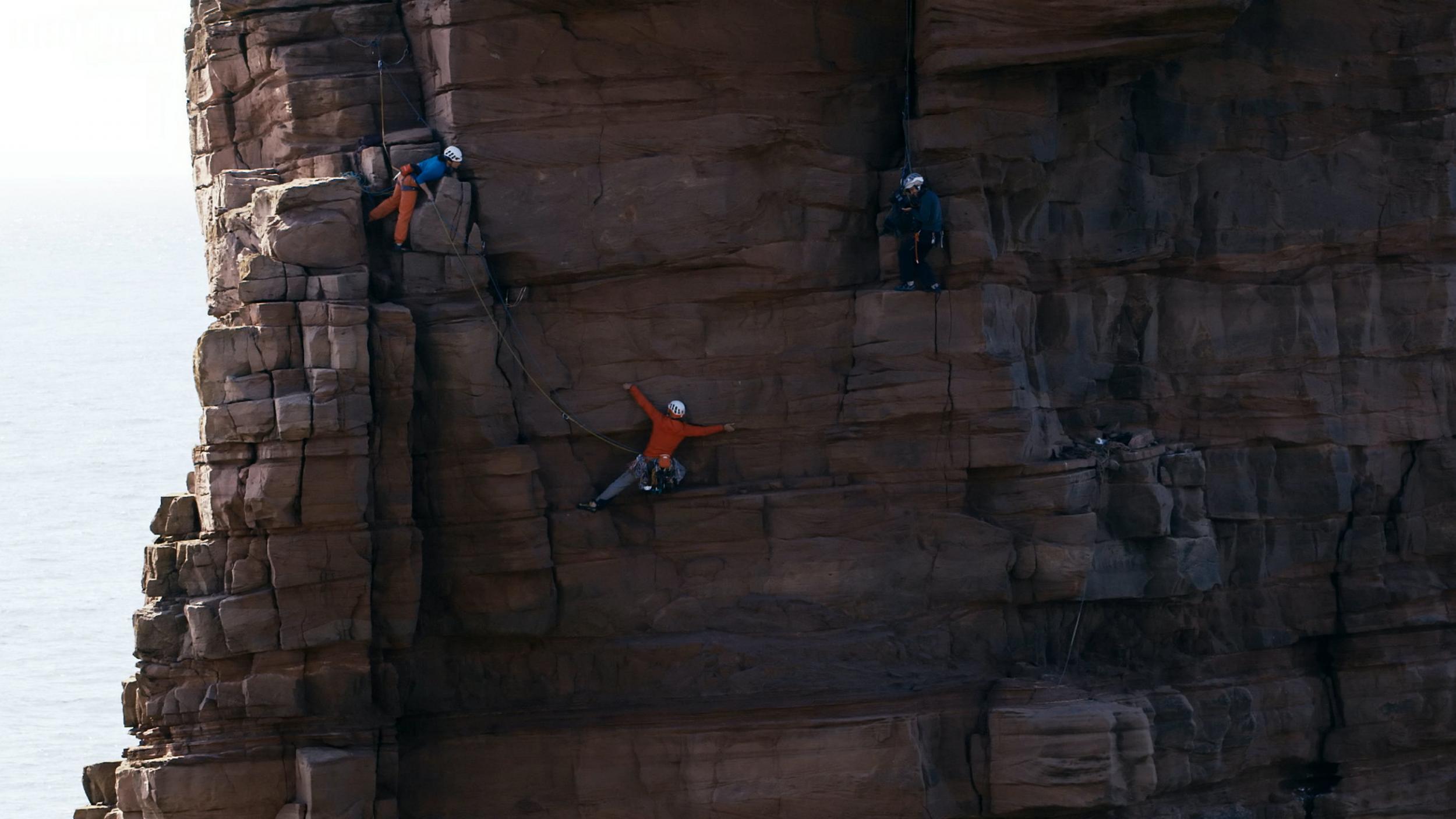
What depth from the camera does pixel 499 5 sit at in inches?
1068

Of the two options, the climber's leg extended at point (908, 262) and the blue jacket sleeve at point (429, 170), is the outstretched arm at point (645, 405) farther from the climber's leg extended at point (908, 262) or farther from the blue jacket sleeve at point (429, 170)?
the blue jacket sleeve at point (429, 170)

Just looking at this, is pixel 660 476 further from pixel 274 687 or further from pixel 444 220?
A: pixel 274 687

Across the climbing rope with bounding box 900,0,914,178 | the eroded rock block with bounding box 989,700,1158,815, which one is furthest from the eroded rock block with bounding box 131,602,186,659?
the climbing rope with bounding box 900,0,914,178

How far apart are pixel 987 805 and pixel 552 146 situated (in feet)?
36.3

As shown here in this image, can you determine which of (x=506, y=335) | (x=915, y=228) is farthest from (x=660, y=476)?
(x=915, y=228)

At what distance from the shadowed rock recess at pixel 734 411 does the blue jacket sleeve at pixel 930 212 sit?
473 millimetres

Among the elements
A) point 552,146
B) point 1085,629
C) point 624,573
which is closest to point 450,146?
point 552,146

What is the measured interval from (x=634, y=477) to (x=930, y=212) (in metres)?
5.51

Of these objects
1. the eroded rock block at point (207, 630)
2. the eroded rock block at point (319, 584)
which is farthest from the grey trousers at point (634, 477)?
the eroded rock block at point (207, 630)

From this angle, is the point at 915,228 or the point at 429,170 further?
the point at 915,228

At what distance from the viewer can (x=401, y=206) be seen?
2656 cm

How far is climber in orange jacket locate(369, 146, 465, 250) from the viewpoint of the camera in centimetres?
2652

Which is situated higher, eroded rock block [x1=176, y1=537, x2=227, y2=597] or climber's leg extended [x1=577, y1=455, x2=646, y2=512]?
climber's leg extended [x1=577, y1=455, x2=646, y2=512]

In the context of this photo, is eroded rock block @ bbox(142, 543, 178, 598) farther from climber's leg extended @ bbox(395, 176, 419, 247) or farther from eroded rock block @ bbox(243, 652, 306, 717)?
climber's leg extended @ bbox(395, 176, 419, 247)
